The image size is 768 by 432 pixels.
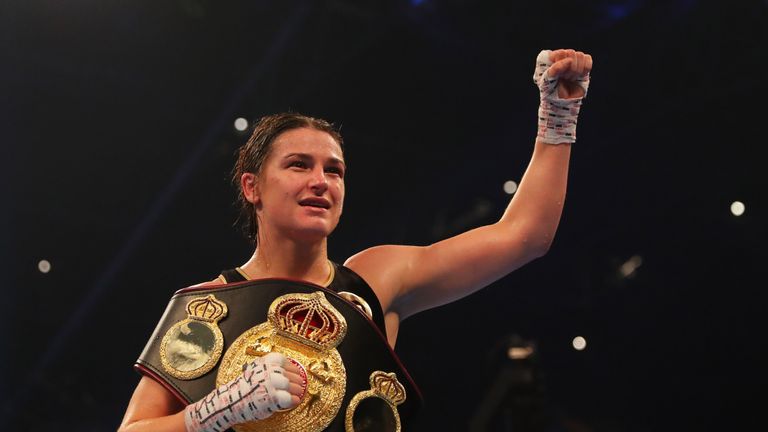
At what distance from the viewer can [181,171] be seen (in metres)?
5.52

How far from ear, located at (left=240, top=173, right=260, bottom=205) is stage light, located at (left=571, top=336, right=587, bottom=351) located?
4023 millimetres

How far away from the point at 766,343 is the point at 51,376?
4.88 m

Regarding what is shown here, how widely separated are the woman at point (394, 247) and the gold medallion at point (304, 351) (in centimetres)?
20

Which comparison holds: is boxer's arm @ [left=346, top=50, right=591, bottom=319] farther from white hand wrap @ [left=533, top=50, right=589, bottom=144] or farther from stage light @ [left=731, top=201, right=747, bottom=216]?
stage light @ [left=731, top=201, right=747, bottom=216]

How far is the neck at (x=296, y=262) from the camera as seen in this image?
2074 millimetres

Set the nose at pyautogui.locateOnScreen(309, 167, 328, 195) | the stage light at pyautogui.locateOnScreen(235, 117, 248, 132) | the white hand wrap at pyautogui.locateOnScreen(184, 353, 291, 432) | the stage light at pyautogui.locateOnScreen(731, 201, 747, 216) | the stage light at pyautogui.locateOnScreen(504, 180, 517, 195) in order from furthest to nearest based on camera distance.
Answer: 1. the stage light at pyautogui.locateOnScreen(504, 180, 517, 195)
2. the stage light at pyautogui.locateOnScreen(235, 117, 248, 132)
3. the stage light at pyautogui.locateOnScreen(731, 201, 747, 216)
4. the nose at pyautogui.locateOnScreen(309, 167, 328, 195)
5. the white hand wrap at pyautogui.locateOnScreen(184, 353, 291, 432)

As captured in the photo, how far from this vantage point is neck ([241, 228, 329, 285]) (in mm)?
2074

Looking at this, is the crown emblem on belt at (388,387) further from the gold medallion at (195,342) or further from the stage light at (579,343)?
the stage light at (579,343)

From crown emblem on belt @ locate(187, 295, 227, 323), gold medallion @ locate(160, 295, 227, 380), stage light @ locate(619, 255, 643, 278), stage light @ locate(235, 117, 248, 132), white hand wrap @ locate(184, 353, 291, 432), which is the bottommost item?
white hand wrap @ locate(184, 353, 291, 432)

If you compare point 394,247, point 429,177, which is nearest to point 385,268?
point 394,247

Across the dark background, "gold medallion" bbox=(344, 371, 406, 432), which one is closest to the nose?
"gold medallion" bbox=(344, 371, 406, 432)

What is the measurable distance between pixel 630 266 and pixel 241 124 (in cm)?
295

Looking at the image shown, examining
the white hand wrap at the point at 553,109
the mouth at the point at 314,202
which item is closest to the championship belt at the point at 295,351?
the mouth at the point at 314,202

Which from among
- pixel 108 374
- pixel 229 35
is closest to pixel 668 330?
pixel 229 35
